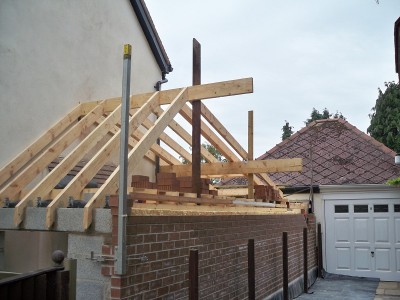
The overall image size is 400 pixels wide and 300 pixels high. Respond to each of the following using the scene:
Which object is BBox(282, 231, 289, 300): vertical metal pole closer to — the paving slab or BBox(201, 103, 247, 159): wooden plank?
the paving slab

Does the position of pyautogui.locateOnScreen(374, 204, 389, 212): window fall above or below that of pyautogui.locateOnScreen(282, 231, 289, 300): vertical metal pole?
above

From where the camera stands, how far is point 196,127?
22.4ft

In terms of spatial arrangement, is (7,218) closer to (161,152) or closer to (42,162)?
(42,162)

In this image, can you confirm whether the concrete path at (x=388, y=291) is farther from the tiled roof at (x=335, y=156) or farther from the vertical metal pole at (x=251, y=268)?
the vertical metal pole at (x=251, y=268)

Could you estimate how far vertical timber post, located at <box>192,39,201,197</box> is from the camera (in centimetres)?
665

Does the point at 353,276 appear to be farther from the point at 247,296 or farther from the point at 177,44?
the point at 177,44

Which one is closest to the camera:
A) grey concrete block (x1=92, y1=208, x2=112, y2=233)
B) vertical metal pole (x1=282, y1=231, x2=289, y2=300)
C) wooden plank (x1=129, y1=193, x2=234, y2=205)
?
grey concrete block (x1=92, y1=208, x2=112, y2=233)

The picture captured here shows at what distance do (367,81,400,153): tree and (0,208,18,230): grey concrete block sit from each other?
2730 cm

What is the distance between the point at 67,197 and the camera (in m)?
5.07

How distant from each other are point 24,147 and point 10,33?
70.8 inches

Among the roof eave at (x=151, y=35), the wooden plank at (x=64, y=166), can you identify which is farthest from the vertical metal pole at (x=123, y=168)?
the roof eave at (x=151, y=35)

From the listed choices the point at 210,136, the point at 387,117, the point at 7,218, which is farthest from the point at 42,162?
the point at 387,117

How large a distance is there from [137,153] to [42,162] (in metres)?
1.88

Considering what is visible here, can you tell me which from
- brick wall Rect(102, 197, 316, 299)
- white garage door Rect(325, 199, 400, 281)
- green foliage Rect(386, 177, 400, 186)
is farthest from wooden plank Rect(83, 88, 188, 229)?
white garage door Rect(325, 199, 400, 281)
